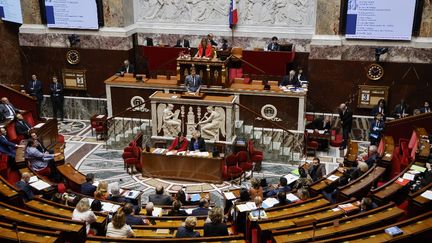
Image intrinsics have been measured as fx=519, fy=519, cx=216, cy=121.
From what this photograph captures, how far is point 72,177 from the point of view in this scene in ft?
38.5

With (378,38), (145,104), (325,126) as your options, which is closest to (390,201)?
(325,126)

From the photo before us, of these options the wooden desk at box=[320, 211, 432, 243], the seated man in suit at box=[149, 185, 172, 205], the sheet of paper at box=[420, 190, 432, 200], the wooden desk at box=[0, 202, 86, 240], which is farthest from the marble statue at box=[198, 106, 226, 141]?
the wooden desk at box=[320, 211, 432, 243]

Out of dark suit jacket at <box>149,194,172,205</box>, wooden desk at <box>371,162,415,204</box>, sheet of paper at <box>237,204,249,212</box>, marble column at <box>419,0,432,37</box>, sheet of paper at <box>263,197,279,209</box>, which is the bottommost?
dark suit jacket at <box>149,194,172,205</box>

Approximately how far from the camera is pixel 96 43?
18016mm

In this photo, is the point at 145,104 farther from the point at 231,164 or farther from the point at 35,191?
the point at 35,191

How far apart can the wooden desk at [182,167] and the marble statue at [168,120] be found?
1.44 meters

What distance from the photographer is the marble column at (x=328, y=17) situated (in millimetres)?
15820

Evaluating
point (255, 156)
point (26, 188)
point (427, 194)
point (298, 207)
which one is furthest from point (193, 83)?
point (427, 194)

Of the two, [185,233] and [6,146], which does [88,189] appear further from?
[185,233]

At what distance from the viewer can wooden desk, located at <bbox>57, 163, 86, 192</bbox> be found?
37.8ft

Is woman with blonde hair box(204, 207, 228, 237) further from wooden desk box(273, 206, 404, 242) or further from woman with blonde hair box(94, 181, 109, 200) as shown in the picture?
woman with blonde hair box(94, 181, 109, 200)

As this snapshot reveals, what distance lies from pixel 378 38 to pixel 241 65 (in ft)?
14.6

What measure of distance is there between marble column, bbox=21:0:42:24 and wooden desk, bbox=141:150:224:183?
7.88 m

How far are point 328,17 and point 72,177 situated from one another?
9.08 meters
